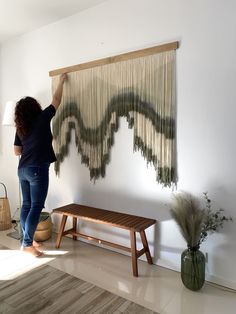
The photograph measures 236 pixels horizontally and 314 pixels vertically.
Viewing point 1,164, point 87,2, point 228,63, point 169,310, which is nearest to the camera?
point 169,310

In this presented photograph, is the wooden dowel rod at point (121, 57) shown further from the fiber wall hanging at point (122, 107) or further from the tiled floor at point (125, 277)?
the tiled floor at point (125, 277)

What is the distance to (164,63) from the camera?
83.3 inches

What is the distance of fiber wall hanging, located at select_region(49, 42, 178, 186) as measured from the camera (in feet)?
7.01

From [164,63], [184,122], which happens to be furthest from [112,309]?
[164,63]

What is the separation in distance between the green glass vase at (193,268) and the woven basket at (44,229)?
5.12ft

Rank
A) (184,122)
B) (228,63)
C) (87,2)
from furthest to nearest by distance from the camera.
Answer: (87,2)
(184,122)
(228,63)

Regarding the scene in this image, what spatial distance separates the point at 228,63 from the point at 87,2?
4.77 ft

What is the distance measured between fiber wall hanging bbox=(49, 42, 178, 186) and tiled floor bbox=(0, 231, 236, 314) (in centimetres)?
77

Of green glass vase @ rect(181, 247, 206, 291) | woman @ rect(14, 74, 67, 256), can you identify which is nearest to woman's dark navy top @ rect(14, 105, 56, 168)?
woman @ rect(14, 74, 67, 256)

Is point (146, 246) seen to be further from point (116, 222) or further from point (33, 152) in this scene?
point (33, 152)

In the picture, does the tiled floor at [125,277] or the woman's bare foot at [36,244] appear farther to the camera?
the woman's bare foot at [36,244]

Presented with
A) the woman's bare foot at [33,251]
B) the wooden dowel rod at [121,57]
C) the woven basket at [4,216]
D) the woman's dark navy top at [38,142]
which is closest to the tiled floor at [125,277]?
the woman's bare foot at [33,251]

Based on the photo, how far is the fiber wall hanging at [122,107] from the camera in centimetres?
214

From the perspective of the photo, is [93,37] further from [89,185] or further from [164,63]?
[89,185]
